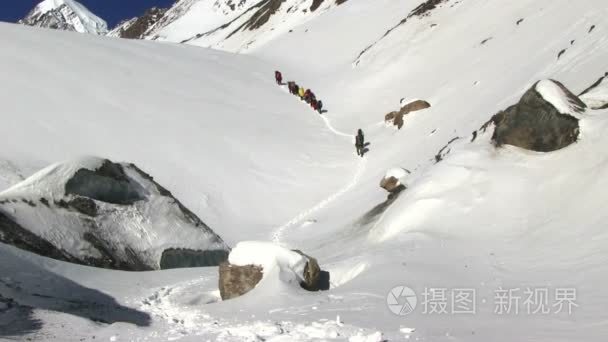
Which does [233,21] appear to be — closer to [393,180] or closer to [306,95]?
[306,95]

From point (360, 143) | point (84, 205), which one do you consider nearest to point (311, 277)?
point (84, 205)

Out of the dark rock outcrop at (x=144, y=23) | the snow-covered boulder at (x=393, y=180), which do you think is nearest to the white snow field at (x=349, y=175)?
the snow-covered boulder at (x=393, y=180)

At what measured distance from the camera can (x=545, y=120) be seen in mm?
12164

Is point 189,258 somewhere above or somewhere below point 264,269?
above

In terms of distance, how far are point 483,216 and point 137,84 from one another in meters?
18.2

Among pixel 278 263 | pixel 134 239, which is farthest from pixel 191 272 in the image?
pixel 278 263

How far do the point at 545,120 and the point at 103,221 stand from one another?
927cm

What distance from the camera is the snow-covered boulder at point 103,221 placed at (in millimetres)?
10555

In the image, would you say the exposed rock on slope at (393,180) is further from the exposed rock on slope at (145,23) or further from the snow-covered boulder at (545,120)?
the exposed rock on slope at (145,23)

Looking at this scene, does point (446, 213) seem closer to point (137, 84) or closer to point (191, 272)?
point (191, 272)

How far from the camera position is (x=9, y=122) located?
57.1ft

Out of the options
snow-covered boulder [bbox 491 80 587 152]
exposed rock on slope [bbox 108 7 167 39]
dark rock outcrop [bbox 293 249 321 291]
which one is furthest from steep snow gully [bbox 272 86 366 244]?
exposed rock on slope [bbox 108 7 167 39]

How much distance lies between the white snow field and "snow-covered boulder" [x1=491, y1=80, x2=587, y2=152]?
0.49ft

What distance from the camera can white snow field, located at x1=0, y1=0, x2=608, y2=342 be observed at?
7.04 meters
